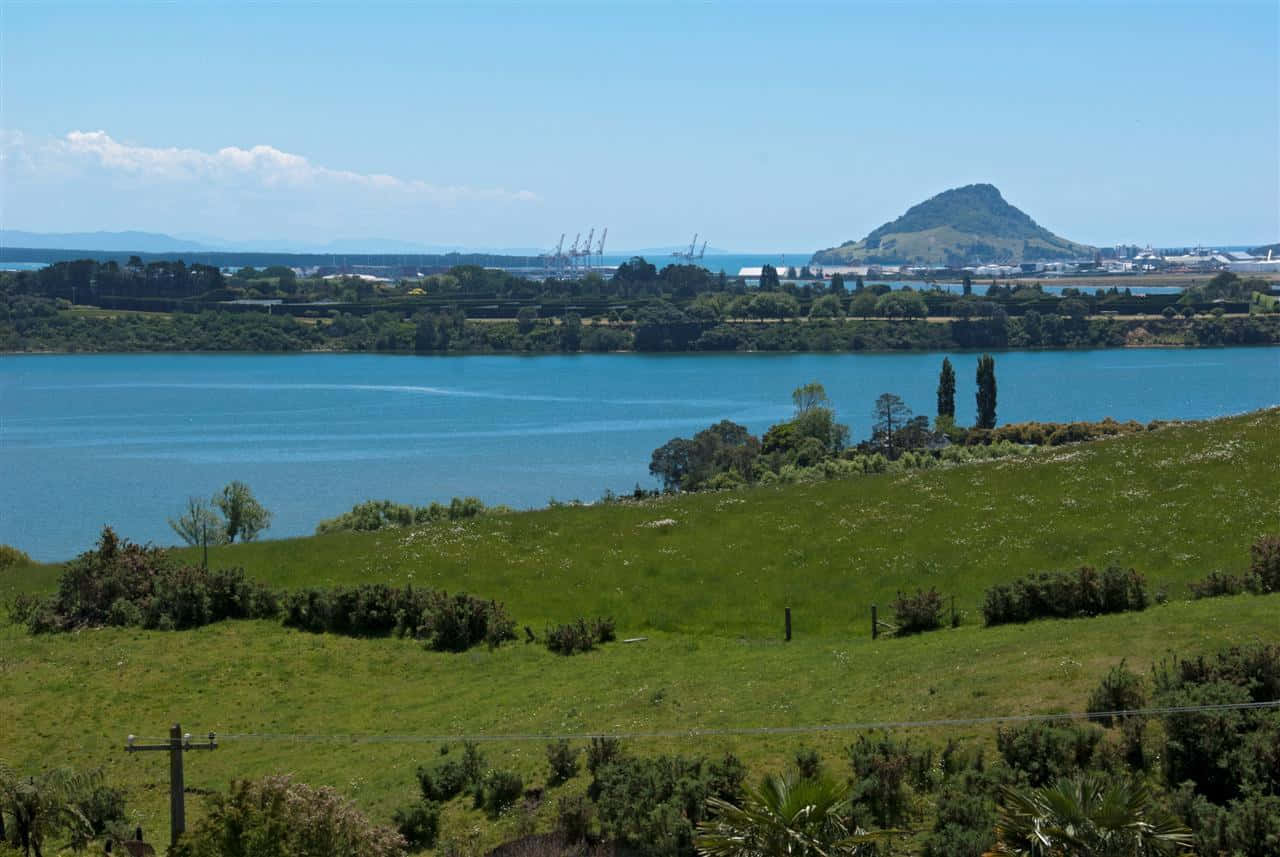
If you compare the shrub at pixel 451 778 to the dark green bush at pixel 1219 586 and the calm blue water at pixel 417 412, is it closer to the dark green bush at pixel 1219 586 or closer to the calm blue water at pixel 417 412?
the dark green bush at pixel 1219 586

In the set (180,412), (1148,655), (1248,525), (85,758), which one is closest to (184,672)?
(85,758)

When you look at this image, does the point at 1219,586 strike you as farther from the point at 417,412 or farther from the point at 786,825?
the point at 417,412

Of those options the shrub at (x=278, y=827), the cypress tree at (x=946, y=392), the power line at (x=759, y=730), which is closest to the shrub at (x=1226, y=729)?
the power line at (x=759, y=730)

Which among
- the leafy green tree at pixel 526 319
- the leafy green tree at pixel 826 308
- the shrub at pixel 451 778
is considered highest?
the leafy green tree at pixel 826 308

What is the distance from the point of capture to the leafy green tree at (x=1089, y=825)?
10125 millimetres

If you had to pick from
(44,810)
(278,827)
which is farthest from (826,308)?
(278,827)

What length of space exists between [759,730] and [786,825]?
426 centimetres

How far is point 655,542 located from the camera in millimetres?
28344

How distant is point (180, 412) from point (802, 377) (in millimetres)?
63082

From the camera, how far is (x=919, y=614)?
21.2 m

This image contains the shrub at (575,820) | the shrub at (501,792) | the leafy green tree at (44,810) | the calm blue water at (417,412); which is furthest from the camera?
the calm blue water at (417,412)

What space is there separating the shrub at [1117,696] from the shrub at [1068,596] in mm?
6015

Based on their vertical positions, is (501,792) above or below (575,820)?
below

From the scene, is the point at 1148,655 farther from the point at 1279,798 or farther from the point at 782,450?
the point at 782,450
